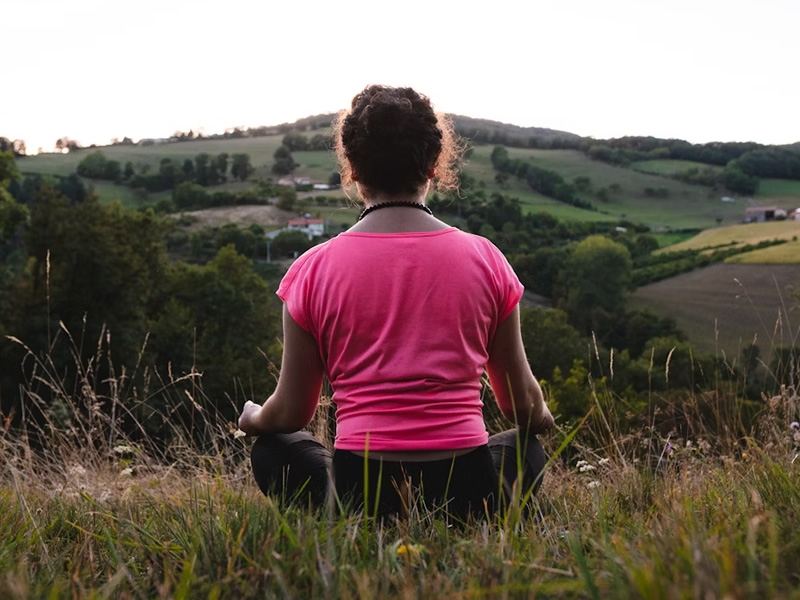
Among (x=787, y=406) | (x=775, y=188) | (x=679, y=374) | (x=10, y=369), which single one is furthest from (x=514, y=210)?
(x=787, y=406)

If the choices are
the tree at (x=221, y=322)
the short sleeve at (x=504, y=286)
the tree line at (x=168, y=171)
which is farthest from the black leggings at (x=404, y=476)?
the tree line at (x=168, y=171)

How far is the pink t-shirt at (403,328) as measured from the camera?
2.22 m

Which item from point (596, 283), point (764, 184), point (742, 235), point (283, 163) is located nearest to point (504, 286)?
point (596, 283)

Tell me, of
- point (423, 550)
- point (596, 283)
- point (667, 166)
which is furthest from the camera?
point (667, 166)

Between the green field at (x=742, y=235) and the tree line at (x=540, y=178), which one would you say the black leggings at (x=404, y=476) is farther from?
the tree line at (x=540, y=178)

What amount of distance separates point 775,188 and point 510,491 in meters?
89.2

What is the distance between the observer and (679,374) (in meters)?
30.4

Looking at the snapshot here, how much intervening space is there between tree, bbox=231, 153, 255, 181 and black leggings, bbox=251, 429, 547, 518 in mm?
95996

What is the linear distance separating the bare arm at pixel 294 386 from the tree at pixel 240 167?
96031 millimetres

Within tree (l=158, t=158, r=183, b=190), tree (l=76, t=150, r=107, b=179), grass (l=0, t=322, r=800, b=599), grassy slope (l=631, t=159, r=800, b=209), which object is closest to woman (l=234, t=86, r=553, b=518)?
grass (l=0, t=322, r=800, b=599)

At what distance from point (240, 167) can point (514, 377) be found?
9652cm

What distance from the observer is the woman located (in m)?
2.22

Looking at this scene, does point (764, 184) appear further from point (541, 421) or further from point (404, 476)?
point (404, 476)

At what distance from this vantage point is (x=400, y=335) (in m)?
2.23
